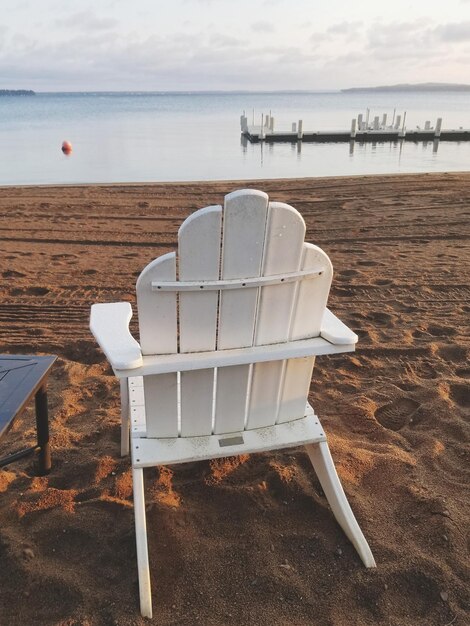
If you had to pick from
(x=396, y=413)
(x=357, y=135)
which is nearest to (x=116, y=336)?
(x=396, y=413)

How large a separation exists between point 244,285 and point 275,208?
288 millimetres

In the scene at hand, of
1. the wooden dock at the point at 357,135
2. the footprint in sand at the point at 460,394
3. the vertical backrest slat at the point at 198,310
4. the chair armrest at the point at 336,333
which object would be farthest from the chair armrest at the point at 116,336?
the wooden dock at the point at 357,135

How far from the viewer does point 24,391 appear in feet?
6.73

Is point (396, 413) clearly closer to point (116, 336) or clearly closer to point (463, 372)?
point (463, 372)

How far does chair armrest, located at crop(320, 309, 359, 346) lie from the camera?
1972 millimetres

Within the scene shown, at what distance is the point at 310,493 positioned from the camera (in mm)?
2447

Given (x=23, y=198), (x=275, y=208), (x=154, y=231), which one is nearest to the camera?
(x=275, y=208)

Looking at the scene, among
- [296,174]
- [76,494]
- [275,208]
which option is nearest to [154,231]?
[76,494]

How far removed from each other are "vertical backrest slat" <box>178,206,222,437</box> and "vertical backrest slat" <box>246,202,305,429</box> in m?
0.18

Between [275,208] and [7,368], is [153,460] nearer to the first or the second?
[7,368]

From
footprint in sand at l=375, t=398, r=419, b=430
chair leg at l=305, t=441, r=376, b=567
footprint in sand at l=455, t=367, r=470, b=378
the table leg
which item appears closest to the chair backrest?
chair leg at l=305, t=441, r=376, b=567

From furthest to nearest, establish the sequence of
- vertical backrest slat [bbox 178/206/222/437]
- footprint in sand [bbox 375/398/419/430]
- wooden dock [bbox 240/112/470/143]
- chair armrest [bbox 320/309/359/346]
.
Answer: wooden dock [bbox 240/112/470/143] < footprint in sand [bbox 375/398/419/430] < chair armrest [bbox 320/309/359/346] < vertical backrest slat [bbox 178/206/222/437]

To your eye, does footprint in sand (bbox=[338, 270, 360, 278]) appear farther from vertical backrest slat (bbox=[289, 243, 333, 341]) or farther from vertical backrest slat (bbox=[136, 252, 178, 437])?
vertical backrest slat (bbox=[136, 252, 178, 437])

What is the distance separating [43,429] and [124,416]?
396 mm
